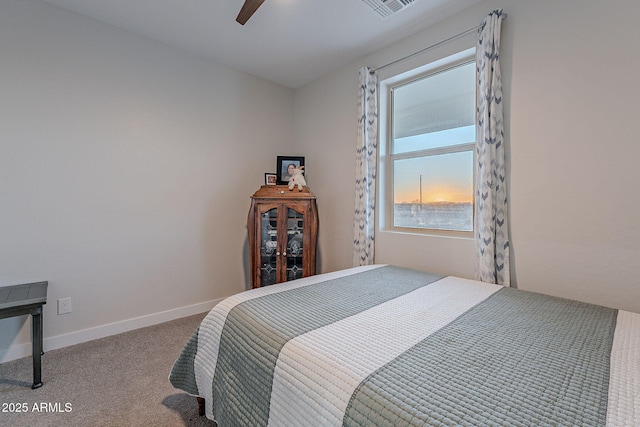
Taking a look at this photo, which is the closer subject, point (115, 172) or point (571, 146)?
point (571, 146)

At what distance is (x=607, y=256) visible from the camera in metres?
1.47

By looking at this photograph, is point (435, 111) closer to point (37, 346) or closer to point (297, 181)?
point (297, 181)

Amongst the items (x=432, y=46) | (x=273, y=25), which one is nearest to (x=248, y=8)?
(x=273, y=25)

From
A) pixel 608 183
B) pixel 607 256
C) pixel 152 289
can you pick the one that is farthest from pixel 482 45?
pixel 152 289

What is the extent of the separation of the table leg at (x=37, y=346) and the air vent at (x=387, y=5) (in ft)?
9.59

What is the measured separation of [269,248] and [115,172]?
1.45 metres

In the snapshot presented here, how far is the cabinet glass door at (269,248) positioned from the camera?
8.86 feet

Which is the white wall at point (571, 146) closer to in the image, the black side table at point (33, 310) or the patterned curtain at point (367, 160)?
the patterned curtain at point (367, 160)

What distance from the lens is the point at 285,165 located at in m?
3.17

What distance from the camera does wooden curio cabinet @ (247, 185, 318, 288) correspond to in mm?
2670

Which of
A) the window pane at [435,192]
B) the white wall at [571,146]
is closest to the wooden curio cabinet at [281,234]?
the window pane at [435,192]

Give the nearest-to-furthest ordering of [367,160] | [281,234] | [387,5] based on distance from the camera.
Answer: [387,5]
[367,160]
[281,234]

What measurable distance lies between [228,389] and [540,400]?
1.00 m

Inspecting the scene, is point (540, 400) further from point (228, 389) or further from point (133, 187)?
point (133, 187)
